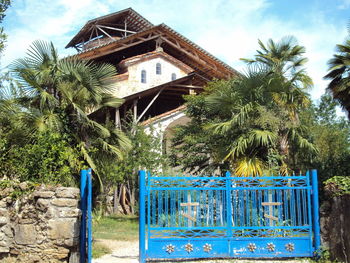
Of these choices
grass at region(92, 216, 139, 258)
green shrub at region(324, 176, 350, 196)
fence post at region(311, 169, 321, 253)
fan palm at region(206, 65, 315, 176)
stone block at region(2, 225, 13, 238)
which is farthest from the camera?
fan palm at region(206, 65, 315, 176)

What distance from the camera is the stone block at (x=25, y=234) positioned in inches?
294

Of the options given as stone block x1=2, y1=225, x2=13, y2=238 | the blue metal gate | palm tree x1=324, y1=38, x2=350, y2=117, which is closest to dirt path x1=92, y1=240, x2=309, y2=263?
the blue metal gate

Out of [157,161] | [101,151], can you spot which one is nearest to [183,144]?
[157,161]

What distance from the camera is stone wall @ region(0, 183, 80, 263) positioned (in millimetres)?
7430

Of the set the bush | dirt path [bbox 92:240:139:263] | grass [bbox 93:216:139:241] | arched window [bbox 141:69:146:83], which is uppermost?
arched window [bbox 141:69:146:83]

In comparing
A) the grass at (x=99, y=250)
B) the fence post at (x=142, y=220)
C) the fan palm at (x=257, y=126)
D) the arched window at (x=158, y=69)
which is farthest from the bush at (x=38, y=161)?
the arched window at (x=158, y=69)

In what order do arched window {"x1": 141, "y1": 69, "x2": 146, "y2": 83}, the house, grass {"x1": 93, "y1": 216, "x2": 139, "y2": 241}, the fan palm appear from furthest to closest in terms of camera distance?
arched window {"x1": 141, "y1": 69, "x2": 146, "y2": 83} → the house → grass {"x1": 93, "y1": 216, "x2": 139, "y2": 241} → the fan palm

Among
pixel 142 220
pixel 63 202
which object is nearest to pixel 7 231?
pixel 63 202

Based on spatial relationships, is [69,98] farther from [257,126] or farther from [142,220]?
[257,126]

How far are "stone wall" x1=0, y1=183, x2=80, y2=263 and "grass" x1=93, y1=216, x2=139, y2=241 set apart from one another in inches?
123

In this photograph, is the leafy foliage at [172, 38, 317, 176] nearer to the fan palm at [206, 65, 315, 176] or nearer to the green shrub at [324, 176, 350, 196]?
the fan palm at [206, 65, 315, 176]

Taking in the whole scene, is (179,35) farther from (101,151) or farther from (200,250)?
(200,250)

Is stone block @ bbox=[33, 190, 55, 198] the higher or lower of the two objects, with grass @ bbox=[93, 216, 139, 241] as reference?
higher

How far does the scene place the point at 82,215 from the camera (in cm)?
794
